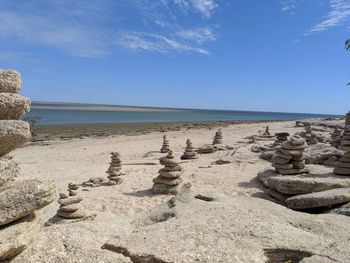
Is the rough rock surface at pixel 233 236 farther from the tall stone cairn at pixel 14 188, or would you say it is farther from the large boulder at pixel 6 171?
the large boulder at pixel 6 171

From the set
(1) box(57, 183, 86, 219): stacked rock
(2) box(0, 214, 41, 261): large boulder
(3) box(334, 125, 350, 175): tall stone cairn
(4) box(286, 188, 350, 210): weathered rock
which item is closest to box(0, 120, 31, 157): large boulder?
(2) box(0, 214, 41, 261): large boulder

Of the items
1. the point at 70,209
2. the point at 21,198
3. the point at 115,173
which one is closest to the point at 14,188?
the point at 21,198

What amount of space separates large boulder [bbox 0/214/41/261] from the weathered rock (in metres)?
6.10

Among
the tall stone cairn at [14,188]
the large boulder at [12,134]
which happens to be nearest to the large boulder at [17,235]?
the tall stone cairn at [14,188]

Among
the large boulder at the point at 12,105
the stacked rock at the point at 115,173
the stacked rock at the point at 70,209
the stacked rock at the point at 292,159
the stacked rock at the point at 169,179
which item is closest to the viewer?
the large boulder at the point at 12,105

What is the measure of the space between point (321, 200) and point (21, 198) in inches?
258

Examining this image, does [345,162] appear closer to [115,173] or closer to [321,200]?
[321,200]

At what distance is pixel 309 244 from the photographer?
211 inches

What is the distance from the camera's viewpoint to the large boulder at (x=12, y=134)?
4.32m

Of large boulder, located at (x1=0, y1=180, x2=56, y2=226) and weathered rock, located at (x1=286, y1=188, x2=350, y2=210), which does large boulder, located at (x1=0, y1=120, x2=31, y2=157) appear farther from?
weathered rock, located at (x1=286, y1=188, x2=350, y2=210)

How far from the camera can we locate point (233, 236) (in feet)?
18.4

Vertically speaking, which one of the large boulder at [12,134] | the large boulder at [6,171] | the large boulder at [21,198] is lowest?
the large boulder at [21,198]

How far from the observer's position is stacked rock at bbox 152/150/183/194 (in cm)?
1157

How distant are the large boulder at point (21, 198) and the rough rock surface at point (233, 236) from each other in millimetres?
1478
